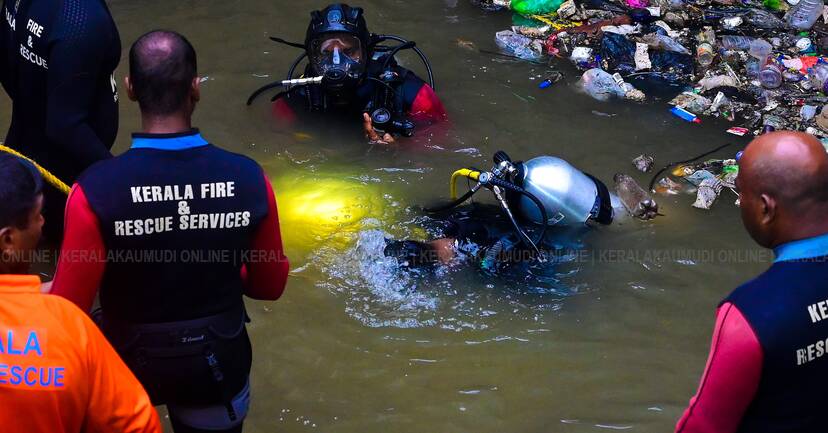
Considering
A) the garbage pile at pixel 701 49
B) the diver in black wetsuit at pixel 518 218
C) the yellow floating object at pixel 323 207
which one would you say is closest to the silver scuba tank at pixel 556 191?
the diver in black wetsuit at pixel 518 218

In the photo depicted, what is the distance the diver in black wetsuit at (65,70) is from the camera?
8.90ft

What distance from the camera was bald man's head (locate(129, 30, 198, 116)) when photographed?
1996 mm

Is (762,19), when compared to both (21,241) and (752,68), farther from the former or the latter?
(21,241)

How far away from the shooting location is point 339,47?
4.77 m

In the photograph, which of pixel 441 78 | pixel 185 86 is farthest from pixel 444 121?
pixel 185 86

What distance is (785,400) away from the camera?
1.79 m

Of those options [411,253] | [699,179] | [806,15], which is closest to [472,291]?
[411,253]

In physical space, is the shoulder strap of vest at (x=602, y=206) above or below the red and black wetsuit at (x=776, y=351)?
below

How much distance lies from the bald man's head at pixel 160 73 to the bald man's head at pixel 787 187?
141 centimetres

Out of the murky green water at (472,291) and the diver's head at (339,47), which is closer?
the murky green water at (472,291)

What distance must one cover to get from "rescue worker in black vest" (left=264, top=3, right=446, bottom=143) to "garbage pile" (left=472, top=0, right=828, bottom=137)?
5.22 ft

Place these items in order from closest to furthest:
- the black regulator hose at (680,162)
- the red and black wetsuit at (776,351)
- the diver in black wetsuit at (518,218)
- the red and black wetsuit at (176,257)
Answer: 1. the red and black wetsuit at (776,351)
2. the red and black wetsuit at (176,257)
3. the diver in black wetsuit at (518,218)
4. the black regulator hose at (680,162)

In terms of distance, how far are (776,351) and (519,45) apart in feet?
16.6

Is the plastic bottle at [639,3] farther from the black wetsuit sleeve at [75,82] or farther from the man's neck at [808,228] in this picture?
the man's neck at [808,228]
